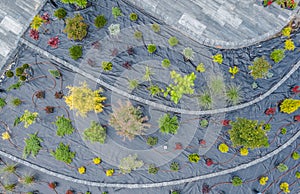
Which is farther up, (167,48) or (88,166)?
(167,48)

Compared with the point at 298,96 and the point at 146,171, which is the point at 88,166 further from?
the point at 298,96

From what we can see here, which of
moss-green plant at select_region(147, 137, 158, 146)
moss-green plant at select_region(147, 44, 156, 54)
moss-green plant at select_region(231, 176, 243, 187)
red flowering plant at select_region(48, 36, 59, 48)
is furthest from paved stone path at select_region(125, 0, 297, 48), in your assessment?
moss-green plant at select_region(231, 176, 243, 187)

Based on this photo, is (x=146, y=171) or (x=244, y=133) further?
(x=146, y=171)

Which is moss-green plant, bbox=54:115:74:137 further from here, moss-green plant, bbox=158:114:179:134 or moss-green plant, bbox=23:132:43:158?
moss-green plant, bbox=158:114:179:134

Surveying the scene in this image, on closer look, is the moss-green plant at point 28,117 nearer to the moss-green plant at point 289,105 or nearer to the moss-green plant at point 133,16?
the moss-green plant at point 133,16

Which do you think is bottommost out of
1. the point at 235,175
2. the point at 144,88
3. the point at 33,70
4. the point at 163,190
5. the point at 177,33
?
the point at 163,190

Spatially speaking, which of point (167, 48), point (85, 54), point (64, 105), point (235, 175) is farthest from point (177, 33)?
point (235, 175)
